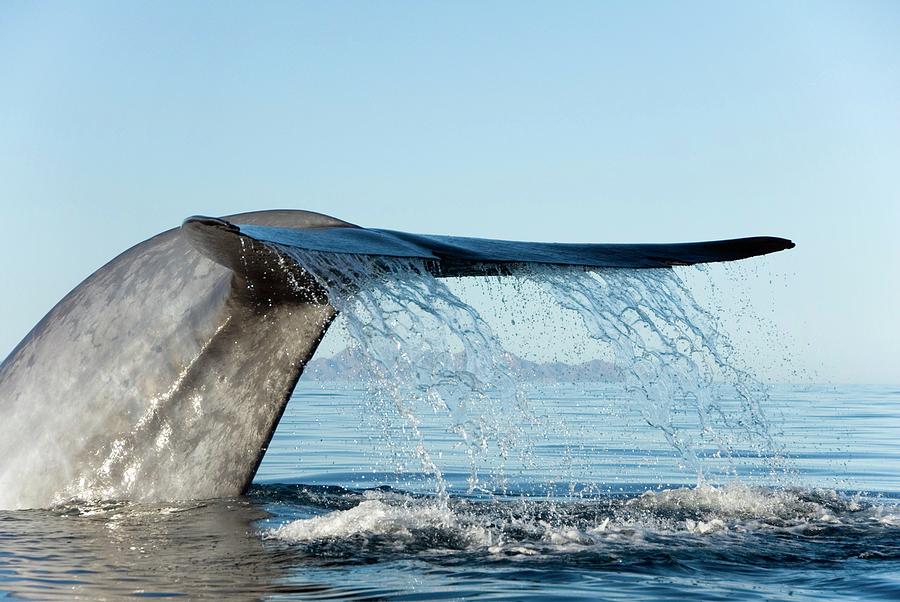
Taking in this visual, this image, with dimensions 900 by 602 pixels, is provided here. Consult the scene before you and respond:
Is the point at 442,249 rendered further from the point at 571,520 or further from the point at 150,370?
the point at 571,520

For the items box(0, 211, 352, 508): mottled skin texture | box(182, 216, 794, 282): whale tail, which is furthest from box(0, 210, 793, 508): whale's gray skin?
box(182, 216, 794, 282): whale tail

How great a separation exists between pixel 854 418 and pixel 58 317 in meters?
19.0

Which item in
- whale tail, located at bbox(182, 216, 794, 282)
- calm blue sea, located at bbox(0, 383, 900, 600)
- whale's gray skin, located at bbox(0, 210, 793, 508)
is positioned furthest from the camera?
whale's gray skin, located at bbox(0, 210, 793, 508)

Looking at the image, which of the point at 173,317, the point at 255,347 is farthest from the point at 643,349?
the point at 173,317

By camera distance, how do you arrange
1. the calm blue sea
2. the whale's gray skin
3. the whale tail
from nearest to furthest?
1. the whale tail
2. the calm blue sea
3. the whale's gray skin

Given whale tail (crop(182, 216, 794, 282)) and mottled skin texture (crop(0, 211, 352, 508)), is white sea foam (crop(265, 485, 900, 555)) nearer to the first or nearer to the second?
mottled skin texture (crop(0, 211, 352, 508))

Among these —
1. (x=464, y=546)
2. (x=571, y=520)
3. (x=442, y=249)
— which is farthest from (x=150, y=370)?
(x=571, y=520)

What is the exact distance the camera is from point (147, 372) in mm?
5008

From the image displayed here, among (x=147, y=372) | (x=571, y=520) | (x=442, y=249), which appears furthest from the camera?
(x=571, y=520)

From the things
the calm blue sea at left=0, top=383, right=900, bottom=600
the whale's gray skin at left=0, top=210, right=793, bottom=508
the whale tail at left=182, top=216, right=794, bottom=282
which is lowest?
the calm blue sea at left=0, top=383, right=900, bottom=600

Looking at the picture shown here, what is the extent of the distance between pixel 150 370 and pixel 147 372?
0.02 m

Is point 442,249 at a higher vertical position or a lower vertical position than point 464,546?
higher

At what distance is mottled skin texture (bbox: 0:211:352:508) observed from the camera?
16.3ft

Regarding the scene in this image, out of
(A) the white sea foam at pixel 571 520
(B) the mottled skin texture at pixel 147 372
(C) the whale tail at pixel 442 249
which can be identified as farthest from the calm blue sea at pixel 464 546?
(C) the whale tail at pixel 442 249
